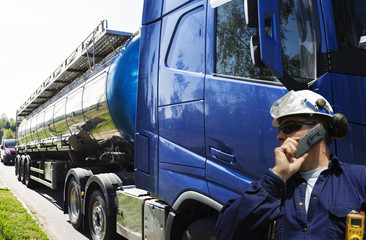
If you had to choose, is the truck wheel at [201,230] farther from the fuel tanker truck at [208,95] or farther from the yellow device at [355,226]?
the yellow device at [355,226]

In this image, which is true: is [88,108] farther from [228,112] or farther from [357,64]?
[357,64]

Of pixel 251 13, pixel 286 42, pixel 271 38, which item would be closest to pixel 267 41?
pixel 271 38

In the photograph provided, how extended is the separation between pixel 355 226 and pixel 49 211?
27.8 ft

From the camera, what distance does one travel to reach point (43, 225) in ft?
23.5

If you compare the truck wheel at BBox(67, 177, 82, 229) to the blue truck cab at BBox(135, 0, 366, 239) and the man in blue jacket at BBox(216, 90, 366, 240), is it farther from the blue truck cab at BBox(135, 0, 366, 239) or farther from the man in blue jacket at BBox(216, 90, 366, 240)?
the man in blue jacket at BBox(216, 90, 366, 240)

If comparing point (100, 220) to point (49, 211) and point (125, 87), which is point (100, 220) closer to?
point (125, 87)

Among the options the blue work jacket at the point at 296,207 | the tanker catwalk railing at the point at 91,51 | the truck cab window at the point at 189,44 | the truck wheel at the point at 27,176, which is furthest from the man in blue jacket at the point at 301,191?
the truck wheel at the point at 27,176

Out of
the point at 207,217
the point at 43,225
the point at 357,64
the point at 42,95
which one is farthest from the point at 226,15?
the point at 42,95

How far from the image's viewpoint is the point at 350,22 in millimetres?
2230

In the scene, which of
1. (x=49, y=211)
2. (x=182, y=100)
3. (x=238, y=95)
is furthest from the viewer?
(x=49, y=211)

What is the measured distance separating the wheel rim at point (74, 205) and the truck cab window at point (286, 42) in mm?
4863

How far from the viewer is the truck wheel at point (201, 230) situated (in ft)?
9.66

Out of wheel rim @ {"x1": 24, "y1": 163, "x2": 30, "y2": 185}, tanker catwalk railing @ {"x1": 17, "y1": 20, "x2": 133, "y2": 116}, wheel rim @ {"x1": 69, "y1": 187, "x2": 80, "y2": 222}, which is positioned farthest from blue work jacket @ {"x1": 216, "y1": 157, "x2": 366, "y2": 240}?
wheel rim @ {"x1": 24, "y1": 163, "x2": 30, "y2": 185}

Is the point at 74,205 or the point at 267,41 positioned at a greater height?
the point at 267,41
